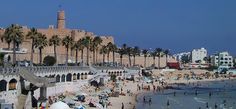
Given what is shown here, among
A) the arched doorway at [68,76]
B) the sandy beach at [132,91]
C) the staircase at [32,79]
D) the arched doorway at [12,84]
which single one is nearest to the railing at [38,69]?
the staircase at [32,79]

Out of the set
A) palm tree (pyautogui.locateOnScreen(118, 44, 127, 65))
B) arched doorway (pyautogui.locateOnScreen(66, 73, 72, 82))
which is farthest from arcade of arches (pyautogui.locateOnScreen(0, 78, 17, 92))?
palm tree (pyautogui.locateOnScreen(118, 44, 127, 65))

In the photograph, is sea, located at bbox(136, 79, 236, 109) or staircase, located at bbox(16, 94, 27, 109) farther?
sea, located at bbox(136, 79, 236, 109)

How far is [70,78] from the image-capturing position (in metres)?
65.8

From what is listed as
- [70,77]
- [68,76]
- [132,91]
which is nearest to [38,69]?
[68,76]

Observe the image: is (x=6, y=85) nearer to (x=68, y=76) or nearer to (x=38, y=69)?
(x=38, y=69)

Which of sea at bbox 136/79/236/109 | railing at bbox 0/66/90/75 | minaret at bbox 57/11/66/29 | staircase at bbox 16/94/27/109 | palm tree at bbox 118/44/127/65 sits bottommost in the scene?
sea at bbox 136/79/236/109

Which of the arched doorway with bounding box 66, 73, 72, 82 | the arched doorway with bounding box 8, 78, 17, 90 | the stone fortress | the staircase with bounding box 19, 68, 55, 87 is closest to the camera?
the arched doorway with bounding box 8, 78, 17, 90

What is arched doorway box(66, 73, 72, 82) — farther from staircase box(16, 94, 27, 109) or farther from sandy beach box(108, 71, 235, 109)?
staircase box(16, 94, 27, 109)

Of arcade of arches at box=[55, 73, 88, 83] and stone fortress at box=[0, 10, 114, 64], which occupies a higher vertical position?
stone fortress at box=[0, 10, 114, 64]

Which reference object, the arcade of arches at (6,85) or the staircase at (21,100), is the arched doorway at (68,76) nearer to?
the staircase at (21,100)

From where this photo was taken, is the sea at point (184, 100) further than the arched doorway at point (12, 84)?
Yes

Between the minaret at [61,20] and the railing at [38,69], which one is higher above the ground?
the minaret at [61,20]

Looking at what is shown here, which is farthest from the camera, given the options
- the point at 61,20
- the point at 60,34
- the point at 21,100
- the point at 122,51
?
the point at 122,51

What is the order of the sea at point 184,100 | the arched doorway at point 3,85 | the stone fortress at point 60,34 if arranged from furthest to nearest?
the stone fortress at point 60,34
the sea at point 184,100
the arched doorway at point 3,85
